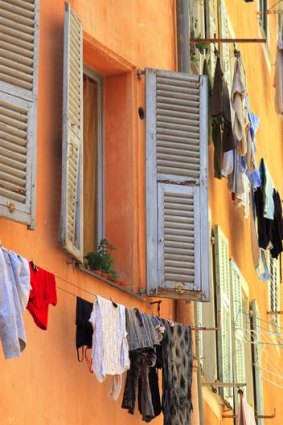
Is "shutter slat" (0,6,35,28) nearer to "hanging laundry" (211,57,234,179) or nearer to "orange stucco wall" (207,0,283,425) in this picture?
"hanging laundry" (211,57,234,179)

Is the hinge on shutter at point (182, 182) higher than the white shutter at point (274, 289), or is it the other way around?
the white shutter at point (274, 289)

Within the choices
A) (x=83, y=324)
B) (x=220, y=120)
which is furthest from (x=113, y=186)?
(x=220, y=120)

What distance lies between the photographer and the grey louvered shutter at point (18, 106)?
10398 mm

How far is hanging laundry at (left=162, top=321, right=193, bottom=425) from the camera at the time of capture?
1252 cm

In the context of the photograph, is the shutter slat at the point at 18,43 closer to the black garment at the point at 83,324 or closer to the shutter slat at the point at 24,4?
the shutter slat at the point at 24,4

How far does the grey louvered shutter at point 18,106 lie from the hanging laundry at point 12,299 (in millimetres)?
773

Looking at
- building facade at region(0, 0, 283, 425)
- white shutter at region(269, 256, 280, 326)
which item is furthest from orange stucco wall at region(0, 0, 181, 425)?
white shutter at region(269, 256, 280, 326)

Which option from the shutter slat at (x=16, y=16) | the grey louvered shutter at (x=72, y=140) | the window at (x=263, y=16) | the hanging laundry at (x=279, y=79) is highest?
the window at (x=263, y=16)

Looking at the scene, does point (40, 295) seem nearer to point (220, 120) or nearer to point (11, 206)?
point (11, 206)

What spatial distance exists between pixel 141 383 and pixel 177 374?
63 centimetres

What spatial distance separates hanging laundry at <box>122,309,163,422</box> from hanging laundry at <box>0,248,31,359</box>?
87.8 inches

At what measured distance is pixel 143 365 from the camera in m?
12.1

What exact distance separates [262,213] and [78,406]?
24.1 ft

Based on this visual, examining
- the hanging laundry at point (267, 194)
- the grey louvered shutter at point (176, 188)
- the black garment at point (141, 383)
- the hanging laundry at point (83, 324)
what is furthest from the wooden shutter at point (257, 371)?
the hanging laundry at point (83, 324)
